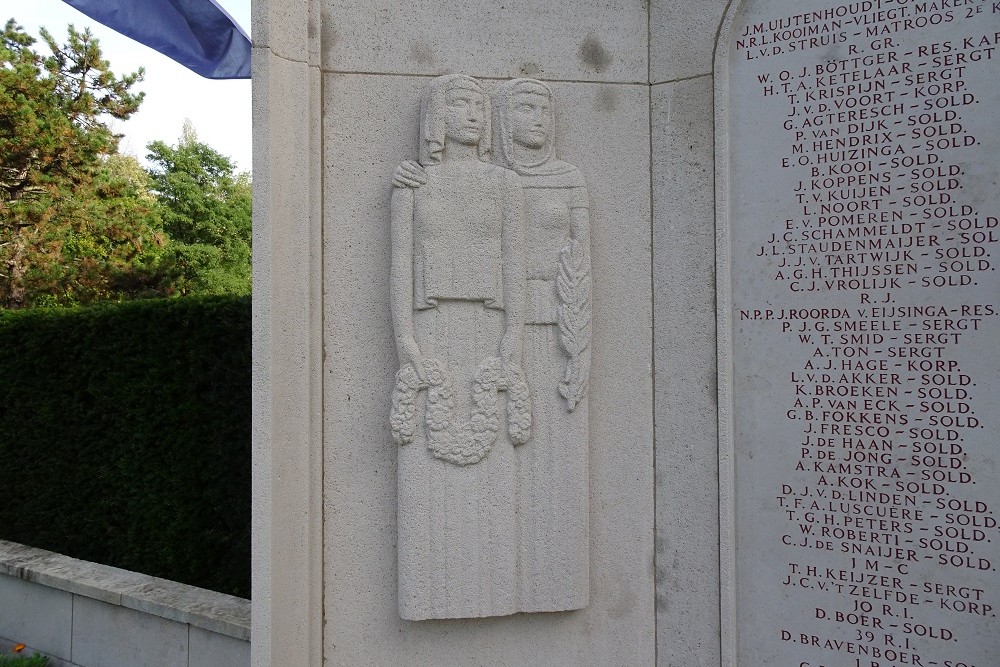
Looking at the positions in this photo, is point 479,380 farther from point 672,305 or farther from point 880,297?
point 880,297

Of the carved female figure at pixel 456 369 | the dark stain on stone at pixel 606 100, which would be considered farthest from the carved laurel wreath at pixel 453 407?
the dark stain on stone at pixel 606 100

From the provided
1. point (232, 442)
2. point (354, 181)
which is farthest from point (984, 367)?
point (232, 442)

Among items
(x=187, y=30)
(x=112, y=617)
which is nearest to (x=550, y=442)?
(x=112, y=617)

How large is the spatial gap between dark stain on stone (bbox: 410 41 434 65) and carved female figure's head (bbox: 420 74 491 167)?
0.59 ft

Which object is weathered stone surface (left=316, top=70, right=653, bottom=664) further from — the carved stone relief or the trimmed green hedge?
the trimmed green hedge

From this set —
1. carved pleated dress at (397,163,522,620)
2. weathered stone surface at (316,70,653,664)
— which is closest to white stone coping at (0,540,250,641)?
weathered stone surface at (316,70,653,664)

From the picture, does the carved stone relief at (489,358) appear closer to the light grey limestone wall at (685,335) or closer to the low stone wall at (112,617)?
the light grey limestone wall at (685,335)

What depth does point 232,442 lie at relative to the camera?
5.31 meters

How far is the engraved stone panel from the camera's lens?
9.06 feet

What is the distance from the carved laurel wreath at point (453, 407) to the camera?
313 cm

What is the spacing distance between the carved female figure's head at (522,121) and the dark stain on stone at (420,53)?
1.17 ft

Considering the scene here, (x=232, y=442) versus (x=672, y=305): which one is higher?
(x=672, y=305)

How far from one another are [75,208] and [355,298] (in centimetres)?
1246

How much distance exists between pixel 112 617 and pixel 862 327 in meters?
4.84
